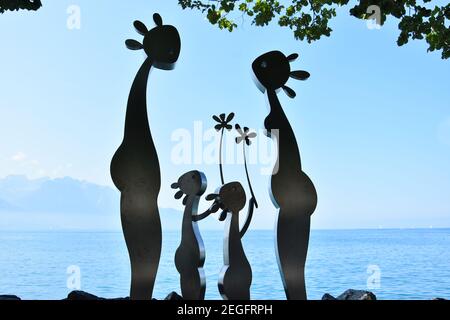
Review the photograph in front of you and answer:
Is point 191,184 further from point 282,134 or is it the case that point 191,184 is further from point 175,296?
point 175,296

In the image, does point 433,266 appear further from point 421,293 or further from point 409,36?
point 409,36

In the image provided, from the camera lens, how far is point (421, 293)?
11.0 m

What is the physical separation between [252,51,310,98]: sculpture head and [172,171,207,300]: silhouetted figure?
0.88m

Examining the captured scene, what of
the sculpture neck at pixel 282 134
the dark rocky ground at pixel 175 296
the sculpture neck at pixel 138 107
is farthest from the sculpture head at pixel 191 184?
the dark rocky ground at pixel 175 296

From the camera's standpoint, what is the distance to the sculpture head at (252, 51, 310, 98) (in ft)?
13.2

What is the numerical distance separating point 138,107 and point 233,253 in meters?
1.33

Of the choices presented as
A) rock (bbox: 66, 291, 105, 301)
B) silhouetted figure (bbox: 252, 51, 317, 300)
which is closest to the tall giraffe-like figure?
rock (bbox: 66, 291, 105, 301)

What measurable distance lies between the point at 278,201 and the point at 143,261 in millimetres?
1095

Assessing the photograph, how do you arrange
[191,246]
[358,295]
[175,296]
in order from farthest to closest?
[358,295]
[175,296]
[191,246]

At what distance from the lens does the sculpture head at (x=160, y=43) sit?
395 centimetres

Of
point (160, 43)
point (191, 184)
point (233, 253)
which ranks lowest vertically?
point (233, 253)

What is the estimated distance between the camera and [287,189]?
3.91 meters

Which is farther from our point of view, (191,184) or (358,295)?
(358,295)

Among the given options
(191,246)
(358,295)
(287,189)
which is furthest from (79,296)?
(358,295)
